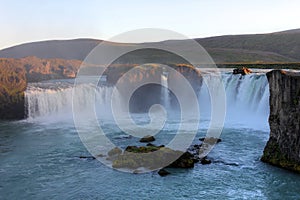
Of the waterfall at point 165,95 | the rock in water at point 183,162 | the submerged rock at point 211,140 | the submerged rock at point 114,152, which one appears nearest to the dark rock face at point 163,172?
the rock in water at point 183,162

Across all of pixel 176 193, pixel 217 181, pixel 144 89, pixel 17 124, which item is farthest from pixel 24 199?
pixel 144 89

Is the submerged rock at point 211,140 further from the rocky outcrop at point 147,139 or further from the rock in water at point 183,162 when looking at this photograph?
the rock in water at point 183,162

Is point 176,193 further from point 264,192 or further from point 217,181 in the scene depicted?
point 264,192

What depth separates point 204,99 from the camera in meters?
41.4

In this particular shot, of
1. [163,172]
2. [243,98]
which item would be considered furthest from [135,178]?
[243,98]

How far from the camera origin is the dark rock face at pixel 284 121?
635 inches

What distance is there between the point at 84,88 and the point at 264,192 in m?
30.6

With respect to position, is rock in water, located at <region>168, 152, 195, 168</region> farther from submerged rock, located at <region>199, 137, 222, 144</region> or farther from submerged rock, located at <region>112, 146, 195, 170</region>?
submerged rock, located at <region>199, 137, 222, 144</region>

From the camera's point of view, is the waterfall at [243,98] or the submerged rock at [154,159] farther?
the waterfall at [243,98]

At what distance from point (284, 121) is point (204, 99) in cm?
2455

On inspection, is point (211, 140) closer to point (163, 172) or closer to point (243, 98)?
point (163, 172)

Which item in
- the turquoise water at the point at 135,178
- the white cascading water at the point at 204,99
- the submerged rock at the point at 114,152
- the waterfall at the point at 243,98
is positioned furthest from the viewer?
the white cascading water at the point at 204,99

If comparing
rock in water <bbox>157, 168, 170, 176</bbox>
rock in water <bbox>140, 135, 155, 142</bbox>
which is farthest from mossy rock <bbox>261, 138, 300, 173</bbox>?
rock in water <bbox>140, 135, 155, 142</bbox>

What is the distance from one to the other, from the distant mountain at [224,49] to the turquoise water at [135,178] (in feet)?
262
